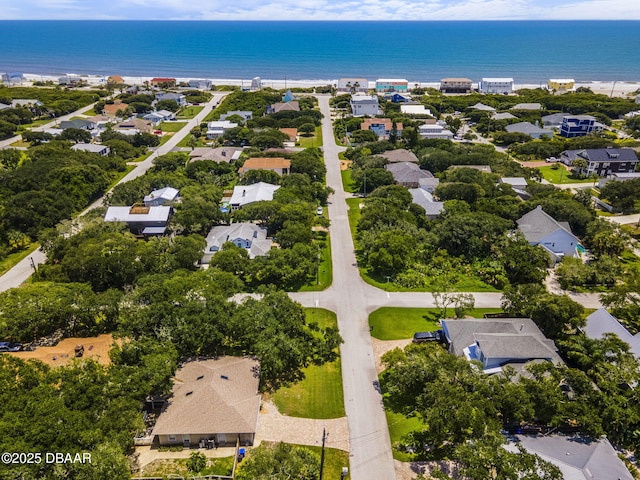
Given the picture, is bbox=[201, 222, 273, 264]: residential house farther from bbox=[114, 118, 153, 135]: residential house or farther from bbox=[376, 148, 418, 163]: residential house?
bbox=[114, 118, 153, 135]: residential house

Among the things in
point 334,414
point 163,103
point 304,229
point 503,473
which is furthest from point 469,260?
point 163,103

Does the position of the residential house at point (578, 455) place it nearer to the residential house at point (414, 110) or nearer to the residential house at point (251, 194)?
the residential house at point (251, 194)

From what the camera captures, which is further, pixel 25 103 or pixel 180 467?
pixel 25 103

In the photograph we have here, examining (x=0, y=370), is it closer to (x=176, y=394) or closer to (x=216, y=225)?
(x=176, y=394)

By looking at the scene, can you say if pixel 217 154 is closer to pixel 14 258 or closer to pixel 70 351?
pixel 14 258

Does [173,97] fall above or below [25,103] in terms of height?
below

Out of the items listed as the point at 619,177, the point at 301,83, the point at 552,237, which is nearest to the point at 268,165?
the point at 552,237
